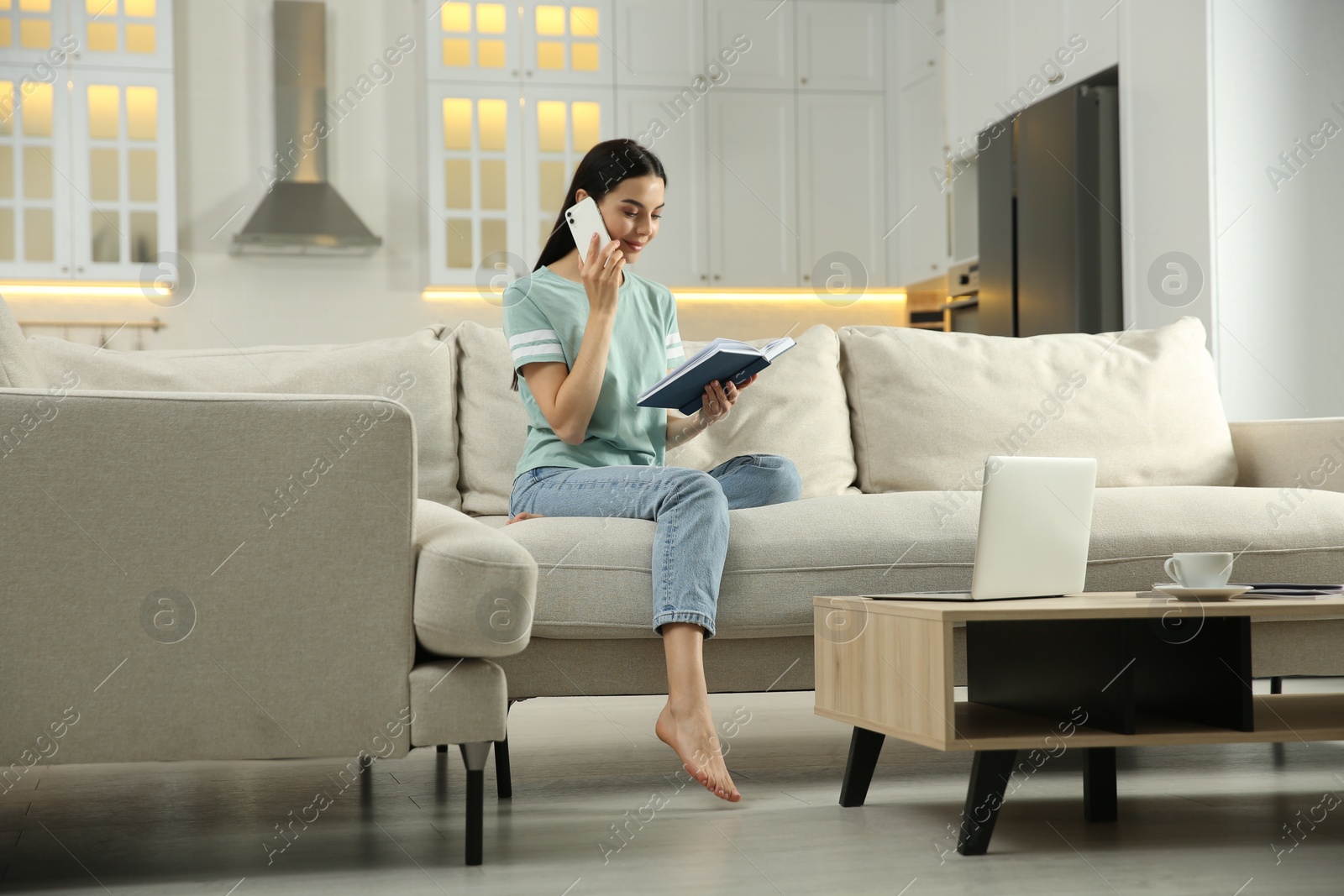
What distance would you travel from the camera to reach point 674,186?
A: 5.23 meters

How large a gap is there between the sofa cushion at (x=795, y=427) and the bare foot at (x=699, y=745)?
789 millimetres

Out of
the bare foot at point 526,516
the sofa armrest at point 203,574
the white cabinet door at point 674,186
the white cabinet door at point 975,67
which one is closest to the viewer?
the sofa armrest at point 203,574

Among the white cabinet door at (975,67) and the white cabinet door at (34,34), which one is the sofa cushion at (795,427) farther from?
the white cabinet door at (34,34)

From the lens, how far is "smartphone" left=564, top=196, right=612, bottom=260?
2.04 meters

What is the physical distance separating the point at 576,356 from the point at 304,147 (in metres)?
3.39

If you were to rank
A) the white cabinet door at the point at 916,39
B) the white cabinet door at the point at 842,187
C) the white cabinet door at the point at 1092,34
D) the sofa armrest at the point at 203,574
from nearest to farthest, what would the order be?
the sofa armrest at the point at 203,574 < the white cabinet door at the point at 1092,34 < the white cabinet door at the point at 916,39 < the white cabinet door at the point at 842,187

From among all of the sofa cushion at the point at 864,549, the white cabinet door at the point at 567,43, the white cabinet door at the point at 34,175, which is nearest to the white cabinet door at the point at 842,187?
the white cabinet door at the point at 567,43

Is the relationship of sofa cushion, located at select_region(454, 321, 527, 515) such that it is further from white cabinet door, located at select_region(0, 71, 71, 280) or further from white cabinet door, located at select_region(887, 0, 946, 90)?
white cabinet door, located at select_region(887, 0, 946, 90)

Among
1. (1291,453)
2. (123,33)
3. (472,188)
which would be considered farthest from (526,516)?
(123,33)

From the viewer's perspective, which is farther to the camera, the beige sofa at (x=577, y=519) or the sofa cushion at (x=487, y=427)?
the sofa cushion at (x=487, y=427)

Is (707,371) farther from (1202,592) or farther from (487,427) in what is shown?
(1202,592)

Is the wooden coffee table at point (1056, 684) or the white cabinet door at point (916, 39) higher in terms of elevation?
the white cabinet door at point (916, 39)

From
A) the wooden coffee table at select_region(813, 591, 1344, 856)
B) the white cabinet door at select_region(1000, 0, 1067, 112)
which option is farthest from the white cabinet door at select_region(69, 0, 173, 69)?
the wooden coffee table at select_region(813, 591, 1344, 856)

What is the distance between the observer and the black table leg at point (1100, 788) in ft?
5.57
